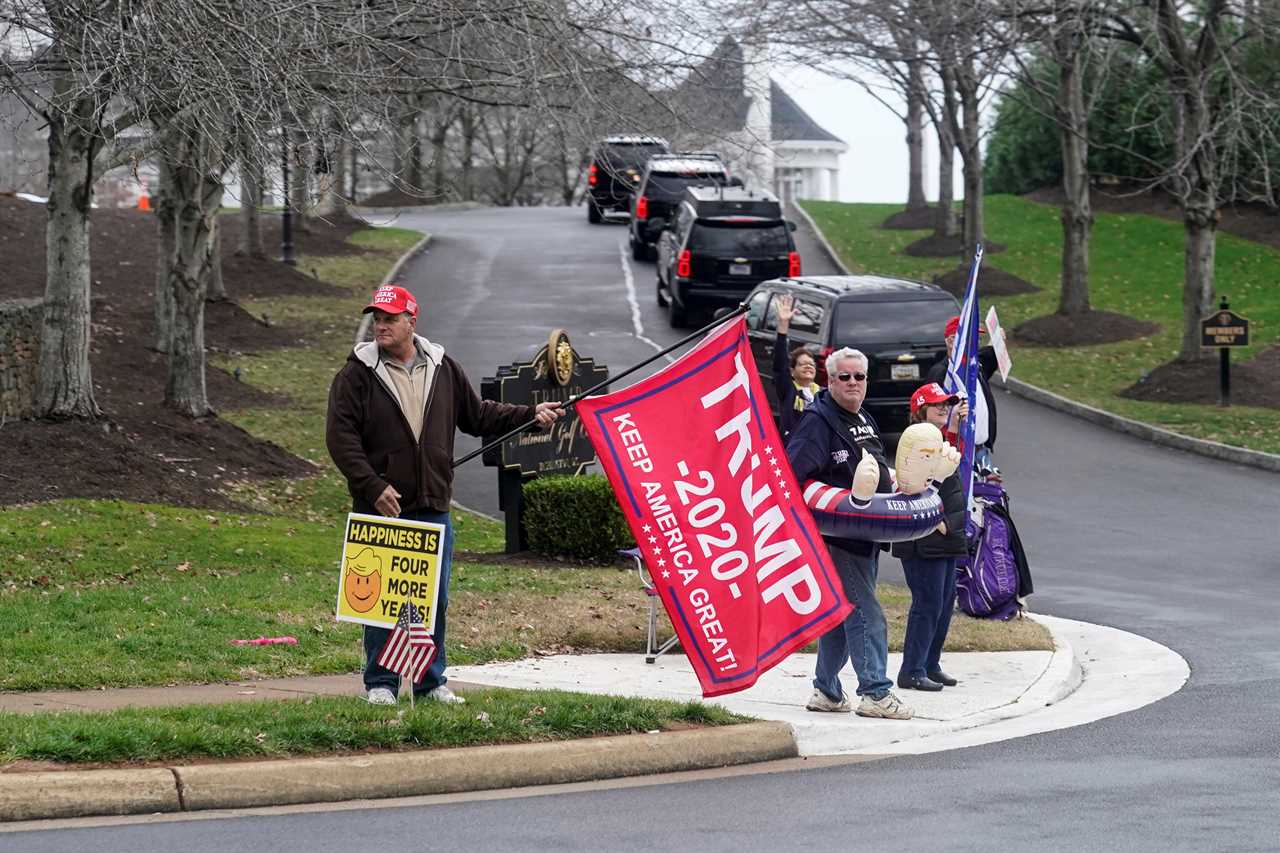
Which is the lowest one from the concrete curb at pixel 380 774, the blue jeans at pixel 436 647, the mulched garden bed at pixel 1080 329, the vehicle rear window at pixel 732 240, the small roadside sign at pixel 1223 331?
the concrete curb at pixel 380 774

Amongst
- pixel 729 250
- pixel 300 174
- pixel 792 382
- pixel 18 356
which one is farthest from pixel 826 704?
pixel 729 250

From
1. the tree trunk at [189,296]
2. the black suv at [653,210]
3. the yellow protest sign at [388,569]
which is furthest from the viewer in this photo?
the black suv at [653,210]

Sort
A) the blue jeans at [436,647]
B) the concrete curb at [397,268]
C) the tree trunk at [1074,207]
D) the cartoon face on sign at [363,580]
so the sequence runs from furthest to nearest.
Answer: the tree trunk at [1074,207]
the concrete curb at [397,268]
the blue jeans at [436,647]
the cartoon face on sign at [363,580]

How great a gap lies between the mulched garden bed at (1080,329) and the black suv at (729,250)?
3924 mm

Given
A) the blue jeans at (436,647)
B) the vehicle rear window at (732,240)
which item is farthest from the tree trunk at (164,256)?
the blue jeans at (436,647)

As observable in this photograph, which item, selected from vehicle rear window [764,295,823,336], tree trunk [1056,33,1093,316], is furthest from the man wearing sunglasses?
tree trunk [1056,33,1093,316]

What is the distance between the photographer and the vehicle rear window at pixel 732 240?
30156 millimetres

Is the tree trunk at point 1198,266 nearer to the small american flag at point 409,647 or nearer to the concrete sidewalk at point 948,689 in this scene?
the concrete sidewalk at point 948,689

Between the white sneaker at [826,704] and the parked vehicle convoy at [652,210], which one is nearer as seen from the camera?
the white sneaker at [826,704]

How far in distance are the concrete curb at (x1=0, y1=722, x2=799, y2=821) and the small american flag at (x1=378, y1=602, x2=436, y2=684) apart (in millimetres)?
587

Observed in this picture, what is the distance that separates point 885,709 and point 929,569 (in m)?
1.12

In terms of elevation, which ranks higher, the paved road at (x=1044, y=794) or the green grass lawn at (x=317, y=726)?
the green grass lawn at (x=317, y=726)

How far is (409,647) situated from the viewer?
8.27 metres

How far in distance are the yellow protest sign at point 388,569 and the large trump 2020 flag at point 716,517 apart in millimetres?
1076
